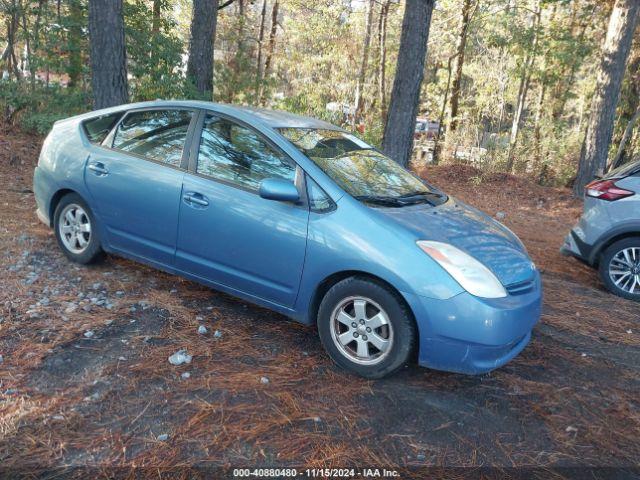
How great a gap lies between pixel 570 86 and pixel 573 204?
817cm

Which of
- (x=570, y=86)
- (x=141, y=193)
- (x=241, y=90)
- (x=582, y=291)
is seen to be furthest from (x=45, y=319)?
(x=570, y=86)

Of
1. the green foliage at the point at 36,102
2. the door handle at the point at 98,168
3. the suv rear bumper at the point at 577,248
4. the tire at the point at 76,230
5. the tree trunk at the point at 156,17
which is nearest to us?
the door handle at the point at 98,168

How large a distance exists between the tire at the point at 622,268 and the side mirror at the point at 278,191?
4.09 m

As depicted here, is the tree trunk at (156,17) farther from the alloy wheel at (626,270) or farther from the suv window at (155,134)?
the alloy wheel at (626,270)

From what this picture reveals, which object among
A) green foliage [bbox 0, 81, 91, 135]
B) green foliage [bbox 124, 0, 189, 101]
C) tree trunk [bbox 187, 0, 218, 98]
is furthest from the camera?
tree trunk [bbox 187, 0, 218, 98]

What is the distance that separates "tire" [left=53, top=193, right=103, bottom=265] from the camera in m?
4.63

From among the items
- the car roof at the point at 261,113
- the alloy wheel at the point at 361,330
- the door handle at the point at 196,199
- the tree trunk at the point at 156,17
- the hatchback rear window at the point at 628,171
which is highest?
the tree trunk at the point at 156,17

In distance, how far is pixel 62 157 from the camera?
15.7ft


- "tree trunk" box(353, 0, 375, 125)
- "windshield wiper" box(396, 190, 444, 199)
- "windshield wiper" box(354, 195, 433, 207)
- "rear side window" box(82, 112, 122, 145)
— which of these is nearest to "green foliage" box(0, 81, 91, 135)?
"rear side window" box(82, 112, 122, 145)

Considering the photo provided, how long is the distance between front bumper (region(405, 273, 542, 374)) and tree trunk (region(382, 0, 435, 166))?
6.24m

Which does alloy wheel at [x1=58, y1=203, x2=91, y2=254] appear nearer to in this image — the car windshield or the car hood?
the car windshield

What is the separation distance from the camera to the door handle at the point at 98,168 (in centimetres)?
442

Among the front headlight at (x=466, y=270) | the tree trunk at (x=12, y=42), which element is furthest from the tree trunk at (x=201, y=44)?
the front headlight at (x=466, y=270)

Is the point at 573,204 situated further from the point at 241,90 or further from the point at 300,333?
the point at 300,333
